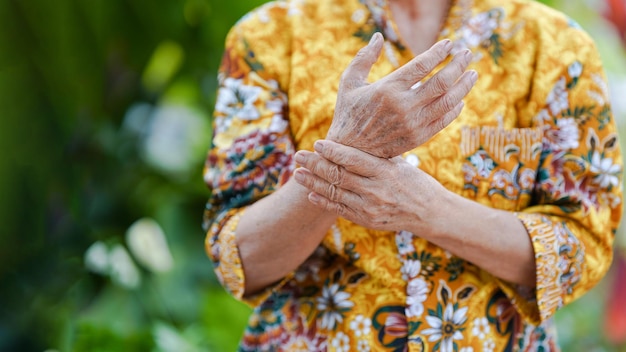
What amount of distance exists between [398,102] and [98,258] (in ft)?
4.94

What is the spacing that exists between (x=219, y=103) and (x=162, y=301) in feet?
3.86

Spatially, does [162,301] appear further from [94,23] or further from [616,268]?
[616,268]

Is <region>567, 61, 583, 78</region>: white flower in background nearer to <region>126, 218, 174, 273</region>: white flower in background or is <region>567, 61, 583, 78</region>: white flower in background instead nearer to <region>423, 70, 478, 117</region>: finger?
<region>423, 70, 478, 117</region>: finger

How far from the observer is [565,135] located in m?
1.13

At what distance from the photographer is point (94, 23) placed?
2.20 m

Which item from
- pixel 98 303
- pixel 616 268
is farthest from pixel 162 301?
pixel 616 268

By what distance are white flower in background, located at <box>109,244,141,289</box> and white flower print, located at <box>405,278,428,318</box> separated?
1269 millimetres

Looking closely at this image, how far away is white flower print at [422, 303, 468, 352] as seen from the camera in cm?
110

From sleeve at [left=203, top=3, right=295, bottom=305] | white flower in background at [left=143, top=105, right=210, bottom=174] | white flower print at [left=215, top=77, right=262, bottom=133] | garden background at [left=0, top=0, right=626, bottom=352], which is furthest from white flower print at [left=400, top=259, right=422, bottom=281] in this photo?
white flower in background at [left=143, top=105, right=210, bottom=174]

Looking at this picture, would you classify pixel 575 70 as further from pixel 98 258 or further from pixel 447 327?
pixel 98 258

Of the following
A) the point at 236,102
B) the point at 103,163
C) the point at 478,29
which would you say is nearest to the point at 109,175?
the point at 103,163

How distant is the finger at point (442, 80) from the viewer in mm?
917

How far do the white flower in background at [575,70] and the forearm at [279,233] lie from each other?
1.38 feet

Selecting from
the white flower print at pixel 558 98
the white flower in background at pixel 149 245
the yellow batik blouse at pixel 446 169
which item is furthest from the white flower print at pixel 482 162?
the white flower in background at pixel 149 245
